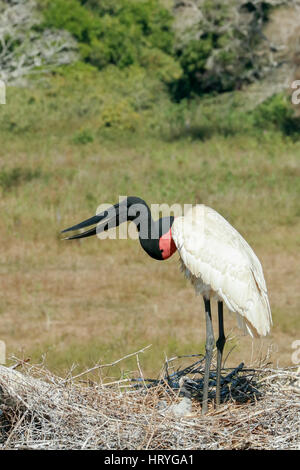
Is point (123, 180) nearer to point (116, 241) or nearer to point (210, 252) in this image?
point (116, 241)

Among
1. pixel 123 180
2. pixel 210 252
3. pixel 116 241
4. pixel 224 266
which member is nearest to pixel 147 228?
pixel 210 252

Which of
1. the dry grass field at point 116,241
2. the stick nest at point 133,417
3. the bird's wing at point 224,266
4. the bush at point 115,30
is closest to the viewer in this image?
the stick nest at point 133,417

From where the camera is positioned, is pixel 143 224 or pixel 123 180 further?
pixel 123 180

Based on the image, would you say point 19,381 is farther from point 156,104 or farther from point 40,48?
point 40,48

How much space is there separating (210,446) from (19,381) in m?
1.13

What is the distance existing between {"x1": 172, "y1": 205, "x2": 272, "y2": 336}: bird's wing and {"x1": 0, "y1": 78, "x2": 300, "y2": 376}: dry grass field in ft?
2.30

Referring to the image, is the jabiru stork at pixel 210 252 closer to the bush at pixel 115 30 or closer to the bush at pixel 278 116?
the bush at pixel 278 116

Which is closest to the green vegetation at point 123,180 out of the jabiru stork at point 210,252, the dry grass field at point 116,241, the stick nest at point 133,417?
the dry grass field at point 116,241

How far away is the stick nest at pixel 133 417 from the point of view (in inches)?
169

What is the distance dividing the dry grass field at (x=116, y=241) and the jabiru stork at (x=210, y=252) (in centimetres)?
70

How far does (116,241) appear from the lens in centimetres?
1171

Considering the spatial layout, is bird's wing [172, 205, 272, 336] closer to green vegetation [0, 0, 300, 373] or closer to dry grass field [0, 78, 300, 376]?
dry grass field [0, 78, 300, 376]

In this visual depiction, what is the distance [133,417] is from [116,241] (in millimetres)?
7222

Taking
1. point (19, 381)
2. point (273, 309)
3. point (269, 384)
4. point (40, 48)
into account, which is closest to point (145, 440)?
point (19, 381)
